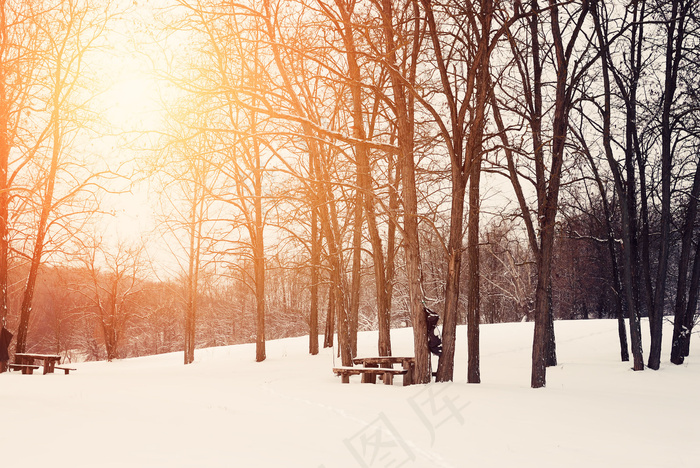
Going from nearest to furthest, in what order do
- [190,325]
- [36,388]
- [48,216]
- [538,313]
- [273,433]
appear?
[273,433] → [36,388] → [538,313] → [48,216] → [190,325]

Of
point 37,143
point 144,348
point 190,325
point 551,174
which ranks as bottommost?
point 144,348

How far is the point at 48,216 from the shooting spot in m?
20.6

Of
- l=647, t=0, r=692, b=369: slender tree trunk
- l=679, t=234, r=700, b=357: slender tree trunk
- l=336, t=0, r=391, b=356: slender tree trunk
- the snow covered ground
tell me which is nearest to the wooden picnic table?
the snow covered ground

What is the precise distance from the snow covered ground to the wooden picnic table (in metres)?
5.73

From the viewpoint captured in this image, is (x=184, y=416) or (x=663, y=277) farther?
(x=663, y=277)

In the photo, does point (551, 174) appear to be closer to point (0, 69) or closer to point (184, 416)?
point (184, 416)

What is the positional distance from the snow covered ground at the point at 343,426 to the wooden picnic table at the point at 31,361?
18.8ft

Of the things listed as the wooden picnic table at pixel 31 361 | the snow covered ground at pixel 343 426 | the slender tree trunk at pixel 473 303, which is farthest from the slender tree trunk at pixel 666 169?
the wooden picnic table at pixel 31 361

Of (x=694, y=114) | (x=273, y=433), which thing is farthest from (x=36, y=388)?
(x=694, y=114)

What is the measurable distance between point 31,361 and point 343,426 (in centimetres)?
1610

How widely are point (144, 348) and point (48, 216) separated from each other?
47.8 meters

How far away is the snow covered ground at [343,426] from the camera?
552 centimetres

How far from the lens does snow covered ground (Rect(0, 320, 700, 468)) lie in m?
5.52

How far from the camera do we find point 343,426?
7.41 metres
